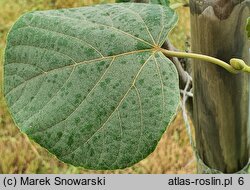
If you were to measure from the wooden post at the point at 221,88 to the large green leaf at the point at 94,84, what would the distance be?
0.08m

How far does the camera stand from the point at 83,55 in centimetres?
75

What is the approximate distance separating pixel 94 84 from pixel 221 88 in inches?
11.3

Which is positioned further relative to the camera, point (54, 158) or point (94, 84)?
point (54, 158)

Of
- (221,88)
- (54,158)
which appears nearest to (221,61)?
(221,88)

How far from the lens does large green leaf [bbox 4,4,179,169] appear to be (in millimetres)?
735

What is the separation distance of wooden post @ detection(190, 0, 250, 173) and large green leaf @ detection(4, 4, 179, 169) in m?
0.08

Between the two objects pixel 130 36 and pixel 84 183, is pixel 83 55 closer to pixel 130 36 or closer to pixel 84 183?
pixel 130 36

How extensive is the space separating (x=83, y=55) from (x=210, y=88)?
0.97 ft

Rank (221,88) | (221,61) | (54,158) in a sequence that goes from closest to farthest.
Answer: (221,61)
(221,88)
(54,158)

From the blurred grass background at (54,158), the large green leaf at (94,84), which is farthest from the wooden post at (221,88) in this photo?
the blurred grass background at (54,158)

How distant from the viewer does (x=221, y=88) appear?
90 cm

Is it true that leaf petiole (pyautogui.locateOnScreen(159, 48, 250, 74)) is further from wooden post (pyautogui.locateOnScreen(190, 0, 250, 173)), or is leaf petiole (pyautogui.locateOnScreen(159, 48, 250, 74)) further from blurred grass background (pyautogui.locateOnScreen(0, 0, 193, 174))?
blurred grass background (pyautogui.locateOnScreen(0, 0, 193, 174))

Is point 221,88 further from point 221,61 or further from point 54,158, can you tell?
point 54,158

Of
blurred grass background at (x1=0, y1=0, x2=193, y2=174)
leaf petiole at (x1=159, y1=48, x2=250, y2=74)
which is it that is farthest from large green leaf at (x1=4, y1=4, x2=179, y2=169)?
blurred grass background at (x1=0, y1=0, x2=193, y2=174)
